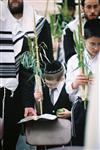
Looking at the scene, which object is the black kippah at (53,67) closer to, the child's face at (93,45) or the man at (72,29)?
the man at (72,29)

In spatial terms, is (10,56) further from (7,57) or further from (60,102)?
(60,102)

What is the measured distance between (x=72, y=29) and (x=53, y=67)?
43 cm

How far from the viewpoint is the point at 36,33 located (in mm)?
4480

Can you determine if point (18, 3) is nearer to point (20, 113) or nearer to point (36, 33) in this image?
point (36, 33)

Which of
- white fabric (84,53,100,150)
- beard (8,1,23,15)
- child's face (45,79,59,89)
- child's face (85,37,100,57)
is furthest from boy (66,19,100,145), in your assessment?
white fabric (84,53,100,150)

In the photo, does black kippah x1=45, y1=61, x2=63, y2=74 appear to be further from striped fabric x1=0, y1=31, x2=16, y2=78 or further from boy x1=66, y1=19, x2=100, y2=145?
striped fabric x1=0, y1=31, x2=16, y2=78

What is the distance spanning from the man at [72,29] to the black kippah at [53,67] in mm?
159

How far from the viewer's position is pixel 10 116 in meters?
4.49

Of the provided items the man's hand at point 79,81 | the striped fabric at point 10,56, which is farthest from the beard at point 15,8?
the man's hand at point 79,81

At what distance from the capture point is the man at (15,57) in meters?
4.45

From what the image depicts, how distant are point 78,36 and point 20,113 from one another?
885 mm

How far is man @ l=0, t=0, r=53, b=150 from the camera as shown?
175 inches

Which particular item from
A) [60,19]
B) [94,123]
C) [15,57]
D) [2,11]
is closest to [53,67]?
[15,57]

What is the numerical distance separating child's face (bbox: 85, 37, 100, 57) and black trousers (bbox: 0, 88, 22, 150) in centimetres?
81
